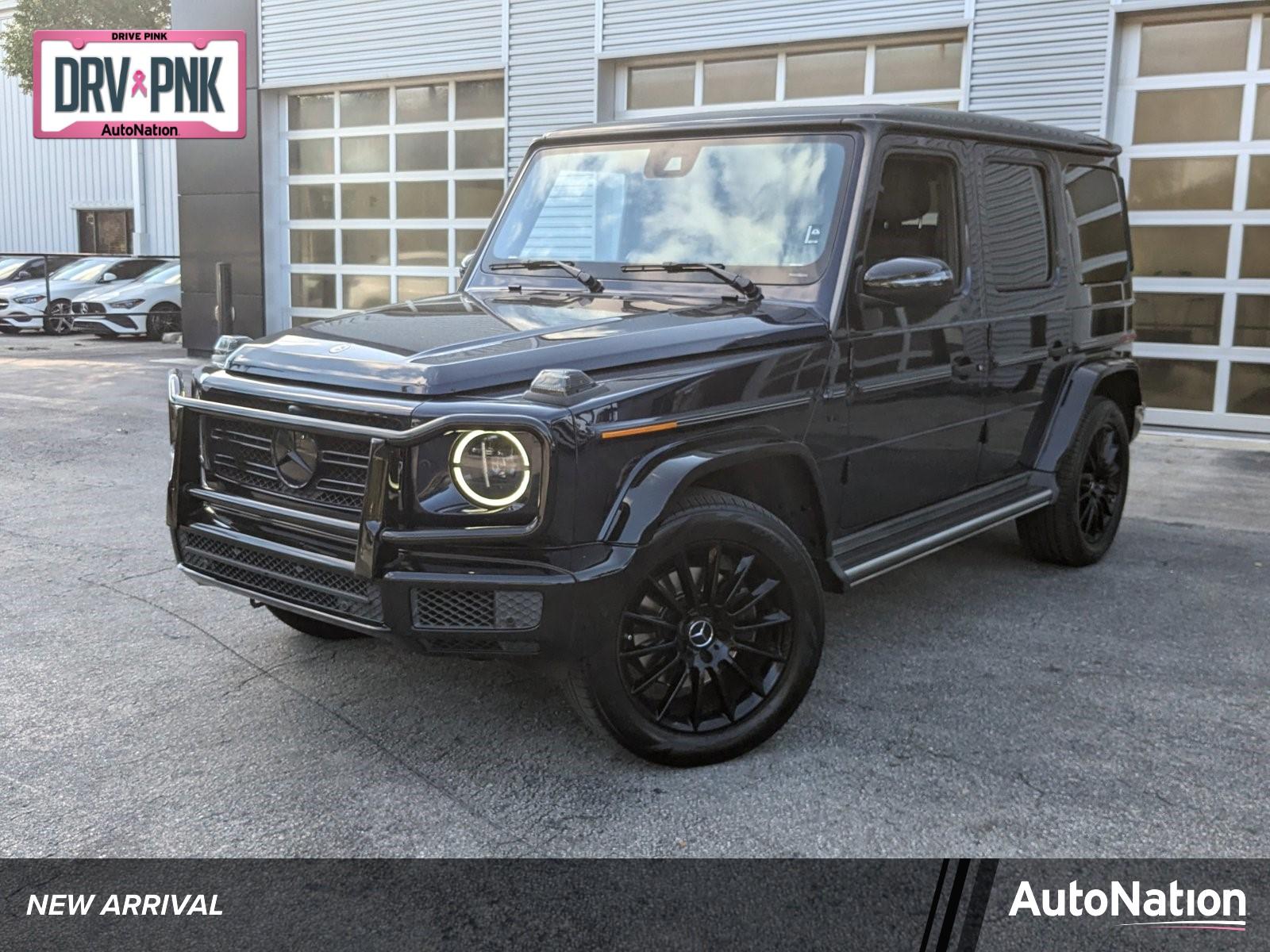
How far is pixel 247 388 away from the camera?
366 cm

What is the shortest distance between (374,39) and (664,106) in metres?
4.20

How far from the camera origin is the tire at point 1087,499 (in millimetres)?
5566

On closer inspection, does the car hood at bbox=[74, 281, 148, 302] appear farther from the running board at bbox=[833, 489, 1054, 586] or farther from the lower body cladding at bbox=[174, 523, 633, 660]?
the lower body cladding at bbox=[174, 523, 633, 660]

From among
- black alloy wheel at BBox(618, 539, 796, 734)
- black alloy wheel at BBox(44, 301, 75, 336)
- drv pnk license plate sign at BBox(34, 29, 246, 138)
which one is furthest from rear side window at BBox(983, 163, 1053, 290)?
black alloy wheel at BBox(44, 301, 75, 336)

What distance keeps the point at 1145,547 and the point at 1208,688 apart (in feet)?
7.25

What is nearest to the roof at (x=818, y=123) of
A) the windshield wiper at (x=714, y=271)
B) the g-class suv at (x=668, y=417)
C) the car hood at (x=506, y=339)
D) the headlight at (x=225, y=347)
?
the g-class suv at (x=668, y=417)

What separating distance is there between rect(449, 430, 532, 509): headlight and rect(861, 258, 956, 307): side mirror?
5.10 ft

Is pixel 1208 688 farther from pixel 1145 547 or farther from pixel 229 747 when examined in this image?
pixel 229 747

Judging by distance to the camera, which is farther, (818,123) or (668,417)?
(818,123)

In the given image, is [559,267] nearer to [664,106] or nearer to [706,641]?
[706,641]

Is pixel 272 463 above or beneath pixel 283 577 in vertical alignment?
above

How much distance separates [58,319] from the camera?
66.1 ft

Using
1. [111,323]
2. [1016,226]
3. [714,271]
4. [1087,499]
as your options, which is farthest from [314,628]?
[111,323]

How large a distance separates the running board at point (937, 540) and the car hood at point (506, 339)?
0.82m
